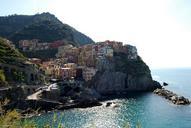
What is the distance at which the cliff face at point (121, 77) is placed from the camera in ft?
435

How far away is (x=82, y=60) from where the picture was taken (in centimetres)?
15588

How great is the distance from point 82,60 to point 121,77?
79.9 feet

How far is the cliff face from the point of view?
13262 centimetres

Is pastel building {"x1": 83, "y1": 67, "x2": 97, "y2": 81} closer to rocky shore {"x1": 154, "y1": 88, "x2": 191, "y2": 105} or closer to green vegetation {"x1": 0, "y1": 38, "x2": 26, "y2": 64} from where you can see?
rocky shore {"x1": 154, "y1": 88, "x2": 191, "y2": 105}

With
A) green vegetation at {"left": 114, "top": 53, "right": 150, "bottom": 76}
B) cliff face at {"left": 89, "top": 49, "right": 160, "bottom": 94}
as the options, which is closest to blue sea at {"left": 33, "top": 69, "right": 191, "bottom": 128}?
cliff face at {"left": 89, "top": 49, "right": 160, "bottom": 94}

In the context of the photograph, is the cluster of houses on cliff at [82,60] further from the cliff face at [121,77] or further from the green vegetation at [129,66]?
the green vegetation at [129,66]

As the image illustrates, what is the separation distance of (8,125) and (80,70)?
129077 mm

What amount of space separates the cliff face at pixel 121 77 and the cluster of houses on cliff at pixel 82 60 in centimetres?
231

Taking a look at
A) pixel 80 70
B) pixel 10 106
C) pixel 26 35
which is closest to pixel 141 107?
pixel 10 106

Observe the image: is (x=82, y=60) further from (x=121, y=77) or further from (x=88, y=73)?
(x=121, y=77)

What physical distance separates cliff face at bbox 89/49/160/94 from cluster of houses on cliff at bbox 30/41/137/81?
2314 mm

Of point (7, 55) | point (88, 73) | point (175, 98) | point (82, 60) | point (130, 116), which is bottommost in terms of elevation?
point (130, 116)

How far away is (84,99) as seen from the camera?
103625 mm

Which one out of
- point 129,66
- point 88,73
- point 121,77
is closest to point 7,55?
point 88,73
